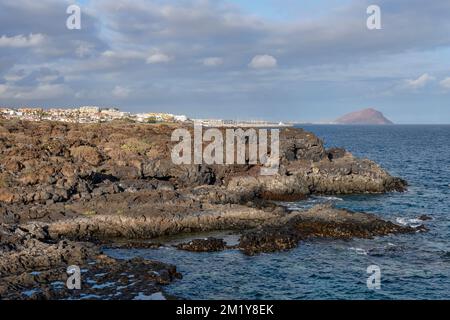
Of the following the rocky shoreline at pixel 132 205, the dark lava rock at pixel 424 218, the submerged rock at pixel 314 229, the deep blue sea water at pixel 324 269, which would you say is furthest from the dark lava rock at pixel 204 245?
the dark lava rock at pixel 424 218

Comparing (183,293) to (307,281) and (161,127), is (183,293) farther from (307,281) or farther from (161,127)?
(161,127)

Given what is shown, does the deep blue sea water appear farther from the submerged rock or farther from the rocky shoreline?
the rocky shoreline

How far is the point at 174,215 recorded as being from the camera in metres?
45.4

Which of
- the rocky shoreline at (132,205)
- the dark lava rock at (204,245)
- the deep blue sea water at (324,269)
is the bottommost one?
the deep blue sea water at (324,269)

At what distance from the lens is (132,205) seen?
46906 mm

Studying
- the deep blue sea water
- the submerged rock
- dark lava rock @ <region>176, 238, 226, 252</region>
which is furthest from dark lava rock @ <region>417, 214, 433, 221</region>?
dark lava rock @ <region>176, 238, 226, 252</region>

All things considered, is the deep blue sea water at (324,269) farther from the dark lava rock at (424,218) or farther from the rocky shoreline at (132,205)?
the rocky shoreline at (132,205)

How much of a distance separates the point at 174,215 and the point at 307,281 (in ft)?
54.3

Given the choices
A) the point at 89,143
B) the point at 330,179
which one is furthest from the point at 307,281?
the point at 89,143

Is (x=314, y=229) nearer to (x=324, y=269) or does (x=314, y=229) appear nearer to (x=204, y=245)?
(x=324, y=269)

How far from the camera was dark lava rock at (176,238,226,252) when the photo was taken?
39219 millimetres

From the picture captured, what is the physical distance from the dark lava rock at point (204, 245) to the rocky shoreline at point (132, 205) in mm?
125

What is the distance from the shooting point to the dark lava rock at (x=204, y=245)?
39.2 meters

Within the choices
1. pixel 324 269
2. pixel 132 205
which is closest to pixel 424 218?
pixel 324 269
